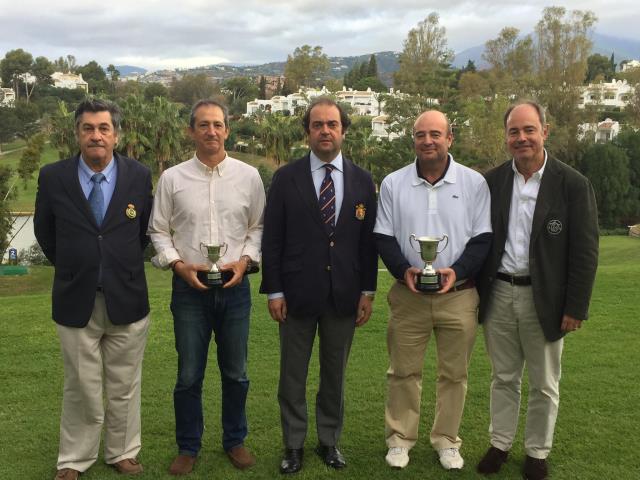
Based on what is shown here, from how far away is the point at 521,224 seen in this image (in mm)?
3844

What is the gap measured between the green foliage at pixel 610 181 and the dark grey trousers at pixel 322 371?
40.8 m

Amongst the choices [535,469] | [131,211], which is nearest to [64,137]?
[131,211]

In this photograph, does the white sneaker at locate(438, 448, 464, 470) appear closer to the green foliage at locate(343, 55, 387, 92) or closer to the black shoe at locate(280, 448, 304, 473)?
the black shoe at locate(280, 448, 304, 473)

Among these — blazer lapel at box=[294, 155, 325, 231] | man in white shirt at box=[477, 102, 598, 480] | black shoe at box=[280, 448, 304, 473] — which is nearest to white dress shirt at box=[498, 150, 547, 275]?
man in white shirt at box=[477, 102, 598, 480]

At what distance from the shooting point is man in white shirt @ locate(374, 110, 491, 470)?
3855 millimetres

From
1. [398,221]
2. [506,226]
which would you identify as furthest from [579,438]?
[398,221]

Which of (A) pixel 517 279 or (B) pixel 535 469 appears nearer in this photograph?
(A) pixel 517 279

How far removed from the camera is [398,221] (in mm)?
3938

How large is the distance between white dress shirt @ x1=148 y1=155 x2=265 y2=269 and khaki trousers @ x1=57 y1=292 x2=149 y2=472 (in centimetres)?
52

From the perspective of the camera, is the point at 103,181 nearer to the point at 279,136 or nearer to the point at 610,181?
the point at 279,136

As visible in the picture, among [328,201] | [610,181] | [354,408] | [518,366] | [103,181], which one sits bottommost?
[610,181]

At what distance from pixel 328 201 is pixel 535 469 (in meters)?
2.14

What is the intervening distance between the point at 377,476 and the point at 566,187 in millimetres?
2148

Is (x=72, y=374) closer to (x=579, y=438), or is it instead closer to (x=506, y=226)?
(x=506, y=226)
